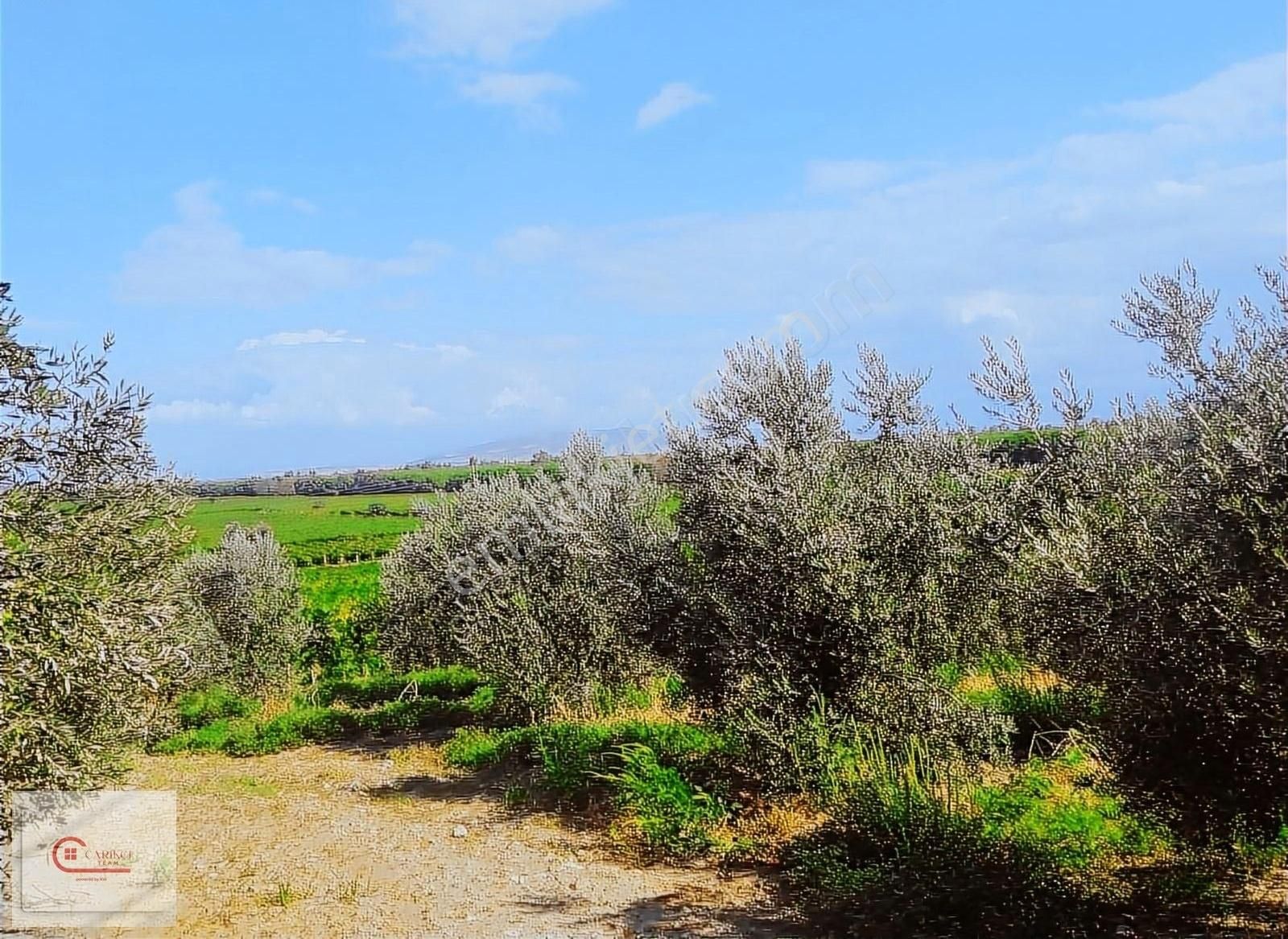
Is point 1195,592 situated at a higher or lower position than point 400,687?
higher

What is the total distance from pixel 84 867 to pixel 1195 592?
8726 millimetres

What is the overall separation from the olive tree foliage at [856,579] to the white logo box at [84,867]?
533 cm

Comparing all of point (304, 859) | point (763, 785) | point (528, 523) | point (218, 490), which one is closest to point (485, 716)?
point (528, 523)

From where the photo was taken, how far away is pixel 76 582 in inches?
213

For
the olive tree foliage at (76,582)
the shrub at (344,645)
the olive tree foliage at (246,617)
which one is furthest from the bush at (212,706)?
the olive tree foliage at (76,582)

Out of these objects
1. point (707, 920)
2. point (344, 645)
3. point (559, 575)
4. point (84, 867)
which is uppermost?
point (559, 575)

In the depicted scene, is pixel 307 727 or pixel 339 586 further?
pixel 339 586

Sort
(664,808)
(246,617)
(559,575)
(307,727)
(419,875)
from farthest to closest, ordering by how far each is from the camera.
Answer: (246,617) < (307,727) < (559,575) < (664,808) < (419,875)

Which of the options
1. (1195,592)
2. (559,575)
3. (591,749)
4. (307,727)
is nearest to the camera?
(1195,592)

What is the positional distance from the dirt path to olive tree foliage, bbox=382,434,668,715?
80.1 inches

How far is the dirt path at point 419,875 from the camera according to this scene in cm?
715

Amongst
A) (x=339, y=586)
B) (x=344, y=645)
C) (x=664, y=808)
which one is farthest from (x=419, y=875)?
(x=339, y=586)

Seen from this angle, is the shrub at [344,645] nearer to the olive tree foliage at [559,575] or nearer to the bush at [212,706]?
the bush at [212,706]

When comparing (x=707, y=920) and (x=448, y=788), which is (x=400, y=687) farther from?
(x=707, y=920)
